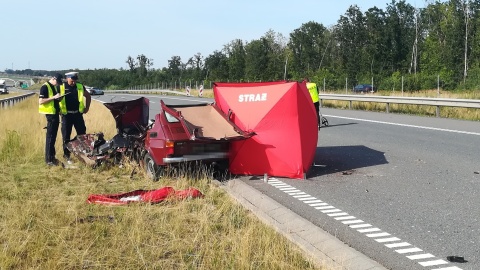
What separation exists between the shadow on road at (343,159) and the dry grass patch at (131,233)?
2394 millimetres

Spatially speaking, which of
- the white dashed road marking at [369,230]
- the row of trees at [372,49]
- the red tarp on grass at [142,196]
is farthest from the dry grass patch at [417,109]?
the row of trees at [372,49]

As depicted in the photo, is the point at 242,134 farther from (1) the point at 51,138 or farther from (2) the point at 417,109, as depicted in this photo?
(2) the point at 417,109

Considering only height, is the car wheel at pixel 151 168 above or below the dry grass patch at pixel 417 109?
below

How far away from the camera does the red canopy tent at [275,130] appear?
310 inches

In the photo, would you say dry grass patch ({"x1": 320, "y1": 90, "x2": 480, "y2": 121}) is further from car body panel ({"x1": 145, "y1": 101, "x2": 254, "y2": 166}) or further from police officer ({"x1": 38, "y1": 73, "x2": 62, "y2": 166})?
police officer ({"x1": 38, "y1": 73, "x2": 62, "y2": 166})

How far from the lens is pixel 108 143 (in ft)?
29.2

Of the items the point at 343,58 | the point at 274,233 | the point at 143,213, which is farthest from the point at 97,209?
the point at 343,58

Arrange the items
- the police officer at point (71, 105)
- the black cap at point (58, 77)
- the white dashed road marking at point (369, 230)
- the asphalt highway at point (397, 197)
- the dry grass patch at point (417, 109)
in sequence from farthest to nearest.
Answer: the dry grass patch at point (417, 109), the police officer at point (71, 105), the black cap at point (58, 77), the asphalt highway at point (397, 197), the white dashed road marking at point (369, 230)

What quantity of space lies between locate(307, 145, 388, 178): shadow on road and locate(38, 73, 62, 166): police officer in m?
4.59

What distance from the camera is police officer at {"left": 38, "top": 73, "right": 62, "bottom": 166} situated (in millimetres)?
9289

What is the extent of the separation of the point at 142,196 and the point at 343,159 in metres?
4.66

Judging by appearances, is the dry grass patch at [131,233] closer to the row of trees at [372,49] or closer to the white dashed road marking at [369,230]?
the white dashed road marking at [369,230]

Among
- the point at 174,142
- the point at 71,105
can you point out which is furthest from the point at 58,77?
the point at 174,142

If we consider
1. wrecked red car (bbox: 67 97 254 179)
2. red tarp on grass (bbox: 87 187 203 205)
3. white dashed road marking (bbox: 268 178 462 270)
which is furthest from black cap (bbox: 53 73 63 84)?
white dashed road marking (bbox: 268 178 462 270)
